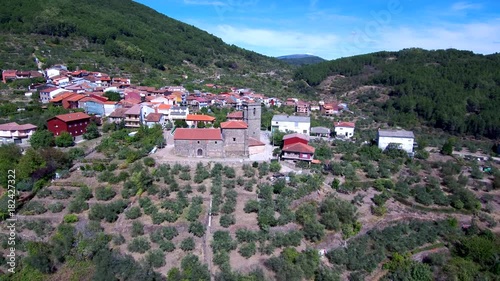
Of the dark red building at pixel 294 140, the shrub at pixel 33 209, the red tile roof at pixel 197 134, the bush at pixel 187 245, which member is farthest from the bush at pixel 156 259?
the dark red building at pixel 294 140

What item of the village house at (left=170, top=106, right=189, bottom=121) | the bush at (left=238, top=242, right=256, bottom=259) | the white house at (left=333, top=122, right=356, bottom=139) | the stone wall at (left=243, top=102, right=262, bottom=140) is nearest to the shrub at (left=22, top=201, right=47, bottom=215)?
the bush at (left=238, top=242, right=256, bottom=259)

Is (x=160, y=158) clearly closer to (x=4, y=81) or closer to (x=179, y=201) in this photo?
(x=179, y=201)

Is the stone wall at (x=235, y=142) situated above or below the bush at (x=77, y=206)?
above

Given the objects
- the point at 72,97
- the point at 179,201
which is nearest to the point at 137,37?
the point at 72,97

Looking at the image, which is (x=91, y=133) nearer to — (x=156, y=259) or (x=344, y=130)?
(x=156, y=259)

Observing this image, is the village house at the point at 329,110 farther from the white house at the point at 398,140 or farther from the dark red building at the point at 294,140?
the dark red building at the point at 294,140

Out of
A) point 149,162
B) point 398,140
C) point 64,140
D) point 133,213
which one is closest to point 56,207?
point 133,213

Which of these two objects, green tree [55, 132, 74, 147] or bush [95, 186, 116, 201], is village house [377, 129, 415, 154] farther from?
green tree [55, 132, 74, 147]
